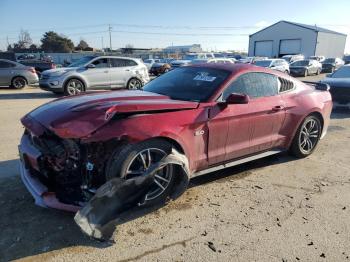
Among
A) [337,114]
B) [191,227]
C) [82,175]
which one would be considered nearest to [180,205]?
[191,227]

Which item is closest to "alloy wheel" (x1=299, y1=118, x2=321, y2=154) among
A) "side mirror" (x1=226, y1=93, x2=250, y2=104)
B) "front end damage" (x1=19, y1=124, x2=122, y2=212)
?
"side mirror" (x1=226, y1=93, x2=250, y2=104)

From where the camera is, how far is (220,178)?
470cm

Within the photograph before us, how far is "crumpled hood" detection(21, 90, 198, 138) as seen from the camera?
327cm

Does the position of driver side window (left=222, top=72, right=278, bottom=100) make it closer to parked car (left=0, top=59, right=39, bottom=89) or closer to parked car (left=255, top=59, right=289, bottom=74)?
parked car (left=0, top=59, right=39, bottom=89)

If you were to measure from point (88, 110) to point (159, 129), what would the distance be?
30.1 inches

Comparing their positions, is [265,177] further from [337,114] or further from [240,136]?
[337,114]

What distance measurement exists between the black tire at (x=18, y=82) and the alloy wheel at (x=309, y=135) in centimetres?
1444

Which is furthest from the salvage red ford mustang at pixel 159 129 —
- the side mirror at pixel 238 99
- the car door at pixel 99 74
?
the car door at pixel 99 74

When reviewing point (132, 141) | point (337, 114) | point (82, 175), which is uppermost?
point (132, 141)

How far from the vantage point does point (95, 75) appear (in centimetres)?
1338

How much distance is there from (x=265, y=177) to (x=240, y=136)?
0.82 m

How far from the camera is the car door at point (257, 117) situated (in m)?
4.40

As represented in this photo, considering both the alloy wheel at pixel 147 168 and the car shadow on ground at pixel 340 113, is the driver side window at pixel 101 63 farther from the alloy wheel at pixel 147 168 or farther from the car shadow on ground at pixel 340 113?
the alloy wheel at pixel 147 168

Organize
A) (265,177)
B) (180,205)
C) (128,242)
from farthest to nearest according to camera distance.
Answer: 1. (265,177)
2. (180,205)
3. (128,242)
